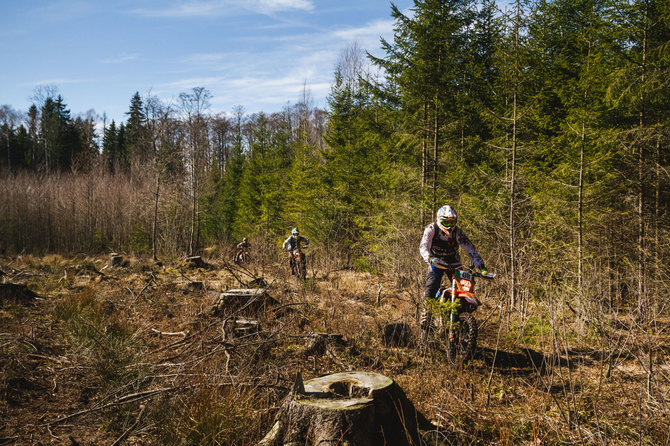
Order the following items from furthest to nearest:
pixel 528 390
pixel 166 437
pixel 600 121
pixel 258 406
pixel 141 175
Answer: pixel 141 175 → pixel 600 121 → pixel 528 390 → pixel 258 406 → pixel 166 437

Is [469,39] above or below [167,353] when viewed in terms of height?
above

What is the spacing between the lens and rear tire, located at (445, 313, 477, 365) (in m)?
5.01

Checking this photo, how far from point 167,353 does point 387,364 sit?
3288mm

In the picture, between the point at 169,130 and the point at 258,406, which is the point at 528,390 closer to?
the point at 258,406

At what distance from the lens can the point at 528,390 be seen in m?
4.57

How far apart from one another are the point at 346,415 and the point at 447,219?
12.6 feet

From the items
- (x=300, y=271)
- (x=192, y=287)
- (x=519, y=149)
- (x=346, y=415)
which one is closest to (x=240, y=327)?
(x=346, y=415)

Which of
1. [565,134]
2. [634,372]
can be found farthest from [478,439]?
[565,134]

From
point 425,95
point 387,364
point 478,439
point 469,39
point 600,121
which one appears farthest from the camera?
point 469,39

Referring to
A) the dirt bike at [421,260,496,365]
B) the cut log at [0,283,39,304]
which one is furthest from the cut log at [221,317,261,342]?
the cut log at [0,283,39,304]

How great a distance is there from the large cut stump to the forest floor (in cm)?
30

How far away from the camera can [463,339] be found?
5.17 m

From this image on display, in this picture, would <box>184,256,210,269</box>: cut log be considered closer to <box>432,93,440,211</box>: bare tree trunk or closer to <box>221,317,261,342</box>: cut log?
<box>432,93,440,211</box>: bare tree trunk

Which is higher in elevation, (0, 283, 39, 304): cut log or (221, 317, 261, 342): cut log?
(221, 317, 261, 342): cut log
